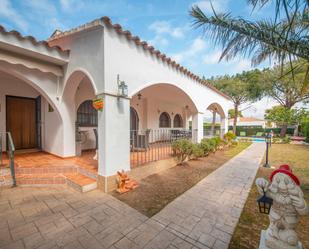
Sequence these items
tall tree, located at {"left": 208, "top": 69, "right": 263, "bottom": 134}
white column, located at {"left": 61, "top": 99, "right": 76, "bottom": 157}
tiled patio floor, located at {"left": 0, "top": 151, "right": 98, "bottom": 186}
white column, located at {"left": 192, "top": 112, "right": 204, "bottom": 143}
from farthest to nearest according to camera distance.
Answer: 1. tall tree, located at {"left": 208, "top": 69, "right": 263, "bottom": 134}
2. white column, located at {"left": 192, "top": 112, "right": 204, "bottom": 143}
3. white column, located at {"left": 61, "top": 99, "right": 76, "bottom": 157}
4. tiled patio floor, located at {"left": 0, "top": 151, "right": 98, "bottom": 186}

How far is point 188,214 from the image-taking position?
10.9 feet

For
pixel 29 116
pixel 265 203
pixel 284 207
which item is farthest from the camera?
pixel 29 116

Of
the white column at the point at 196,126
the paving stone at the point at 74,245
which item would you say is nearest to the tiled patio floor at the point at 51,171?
the paving stone at the point at 74,245

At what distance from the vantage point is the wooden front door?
6.75m

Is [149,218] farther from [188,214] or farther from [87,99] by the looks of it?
[87,99]

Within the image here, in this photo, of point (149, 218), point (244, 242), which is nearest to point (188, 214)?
point (149, 218)

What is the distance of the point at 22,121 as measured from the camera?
710 centimetres

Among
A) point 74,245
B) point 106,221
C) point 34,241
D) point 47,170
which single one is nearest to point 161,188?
point 106,221

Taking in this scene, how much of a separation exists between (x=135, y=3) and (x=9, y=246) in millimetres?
7569

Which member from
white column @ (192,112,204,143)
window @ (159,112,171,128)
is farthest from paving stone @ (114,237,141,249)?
window @ (159,112,171,128)

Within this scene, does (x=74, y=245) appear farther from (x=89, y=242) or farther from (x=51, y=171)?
(x=51, y=171)

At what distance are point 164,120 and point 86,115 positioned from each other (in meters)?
6.97

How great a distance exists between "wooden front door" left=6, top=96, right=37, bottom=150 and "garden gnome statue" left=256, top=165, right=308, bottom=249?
28.8 feet

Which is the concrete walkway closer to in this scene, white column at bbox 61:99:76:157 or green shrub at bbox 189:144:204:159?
white column at bbox 61:99:76:157
